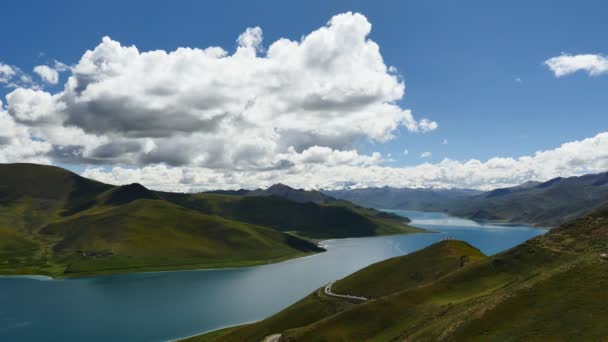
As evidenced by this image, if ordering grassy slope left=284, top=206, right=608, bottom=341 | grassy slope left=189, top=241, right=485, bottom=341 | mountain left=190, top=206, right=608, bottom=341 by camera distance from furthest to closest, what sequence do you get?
grassy slope left=189, top=241, right=485, bottom=341
mountain left=190, top=206, right=608, bottom=341
grassy slope left=284, top=206, right=608, bottom=341

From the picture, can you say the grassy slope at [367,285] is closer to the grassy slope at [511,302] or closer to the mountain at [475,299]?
the mountain at [475,299]

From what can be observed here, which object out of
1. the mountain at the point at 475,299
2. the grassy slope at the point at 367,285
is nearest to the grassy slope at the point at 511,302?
the mountain at the point at 475,299

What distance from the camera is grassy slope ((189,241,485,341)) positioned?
11994cm

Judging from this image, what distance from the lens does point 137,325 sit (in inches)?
6196

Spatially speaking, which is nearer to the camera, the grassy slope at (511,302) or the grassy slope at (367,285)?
the grassy slope at (511,302)

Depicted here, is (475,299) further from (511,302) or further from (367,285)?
(367,285)

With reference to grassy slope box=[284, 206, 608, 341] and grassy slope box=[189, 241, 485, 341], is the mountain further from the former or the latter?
grassy slope box=[189, 241, 485, 341]

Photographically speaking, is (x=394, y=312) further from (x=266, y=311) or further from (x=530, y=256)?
(x=266, y=311)

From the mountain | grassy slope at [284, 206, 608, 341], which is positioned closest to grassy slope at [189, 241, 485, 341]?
the mountain

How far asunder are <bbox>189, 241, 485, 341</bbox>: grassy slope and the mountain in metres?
0.34

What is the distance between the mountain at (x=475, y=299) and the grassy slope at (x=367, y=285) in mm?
340

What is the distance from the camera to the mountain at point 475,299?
58.7 m

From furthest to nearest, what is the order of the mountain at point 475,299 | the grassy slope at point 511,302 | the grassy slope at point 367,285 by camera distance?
the grassy slope at point 367,285, the mountain at point 475,299, the grassy slope at point 511,302

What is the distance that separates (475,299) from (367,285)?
61.9 m
